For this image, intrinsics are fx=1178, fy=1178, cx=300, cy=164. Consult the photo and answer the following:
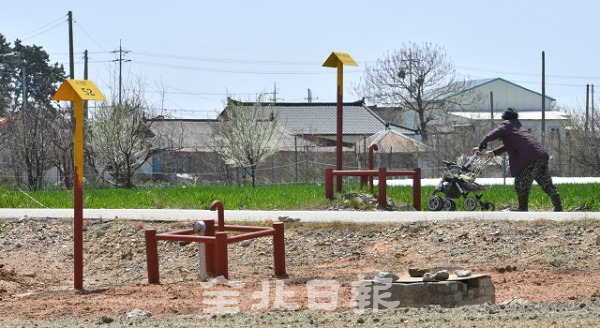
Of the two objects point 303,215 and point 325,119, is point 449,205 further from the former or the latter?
point 325,119

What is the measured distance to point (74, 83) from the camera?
44.0ft

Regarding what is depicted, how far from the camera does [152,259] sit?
14094mm

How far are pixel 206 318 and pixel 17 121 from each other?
36.7 metres

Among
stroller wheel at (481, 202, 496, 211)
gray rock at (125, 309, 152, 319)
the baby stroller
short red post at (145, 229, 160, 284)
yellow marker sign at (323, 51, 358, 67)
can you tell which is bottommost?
gray rock at (125, 309, 152, 319)

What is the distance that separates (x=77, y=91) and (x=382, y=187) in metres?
8.72

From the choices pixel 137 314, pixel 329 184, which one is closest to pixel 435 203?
pixel 329 184

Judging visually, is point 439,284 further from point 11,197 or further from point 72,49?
point 72,49

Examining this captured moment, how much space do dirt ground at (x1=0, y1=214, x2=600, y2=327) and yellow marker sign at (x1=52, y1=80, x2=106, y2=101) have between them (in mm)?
2206

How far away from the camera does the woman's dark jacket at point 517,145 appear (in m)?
19.4

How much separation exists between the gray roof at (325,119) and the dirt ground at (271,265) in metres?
47.6

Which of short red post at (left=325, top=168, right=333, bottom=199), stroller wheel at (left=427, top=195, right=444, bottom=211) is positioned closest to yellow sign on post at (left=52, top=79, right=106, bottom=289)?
short red post at (left=325, top=168, right=333, bottom=199)

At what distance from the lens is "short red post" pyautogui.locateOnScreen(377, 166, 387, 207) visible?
67.8ft

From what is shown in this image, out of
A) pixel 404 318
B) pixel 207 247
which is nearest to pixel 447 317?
pixel 404 318

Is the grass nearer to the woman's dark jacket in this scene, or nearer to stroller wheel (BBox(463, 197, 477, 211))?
stroller wheel (BBox(463, 197, 477, 211))
